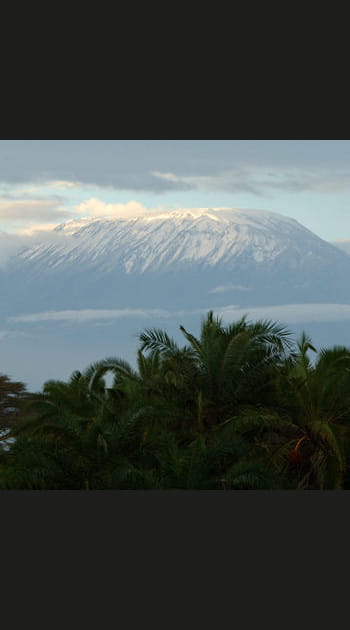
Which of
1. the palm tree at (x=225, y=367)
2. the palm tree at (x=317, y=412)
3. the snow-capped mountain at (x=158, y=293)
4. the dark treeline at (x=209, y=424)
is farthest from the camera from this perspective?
the snow-capped mountain at (x=158, y=293)

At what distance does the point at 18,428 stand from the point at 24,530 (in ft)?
48.7

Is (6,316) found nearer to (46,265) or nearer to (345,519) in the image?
(46,265)

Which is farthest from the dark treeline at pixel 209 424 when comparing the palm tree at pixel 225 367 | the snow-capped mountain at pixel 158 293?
the snow-capped mountain at pixel 158 293

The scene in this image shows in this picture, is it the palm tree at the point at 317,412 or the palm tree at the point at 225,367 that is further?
the palm tree at the point at 225,367

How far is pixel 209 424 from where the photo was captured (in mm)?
15609

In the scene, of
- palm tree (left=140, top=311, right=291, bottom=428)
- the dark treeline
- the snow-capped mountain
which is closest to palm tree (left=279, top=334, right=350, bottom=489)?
the dark treeline

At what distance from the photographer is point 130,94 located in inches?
138

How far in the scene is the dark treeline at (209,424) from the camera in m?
12.9

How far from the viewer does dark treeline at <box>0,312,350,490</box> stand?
12.9 m

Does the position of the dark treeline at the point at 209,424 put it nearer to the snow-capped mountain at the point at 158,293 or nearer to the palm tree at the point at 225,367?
the palm tree at the point at 225,367

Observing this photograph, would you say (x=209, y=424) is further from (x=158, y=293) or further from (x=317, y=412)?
(x=158, y=293)

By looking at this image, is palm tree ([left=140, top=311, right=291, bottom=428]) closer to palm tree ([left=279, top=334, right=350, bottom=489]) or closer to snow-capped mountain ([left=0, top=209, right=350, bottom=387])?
palm tree ([left=279, top=334, right=350, bottom=489])

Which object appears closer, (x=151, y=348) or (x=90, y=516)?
(x=90, y=516)

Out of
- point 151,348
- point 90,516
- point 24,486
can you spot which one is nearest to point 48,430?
point 24,486
